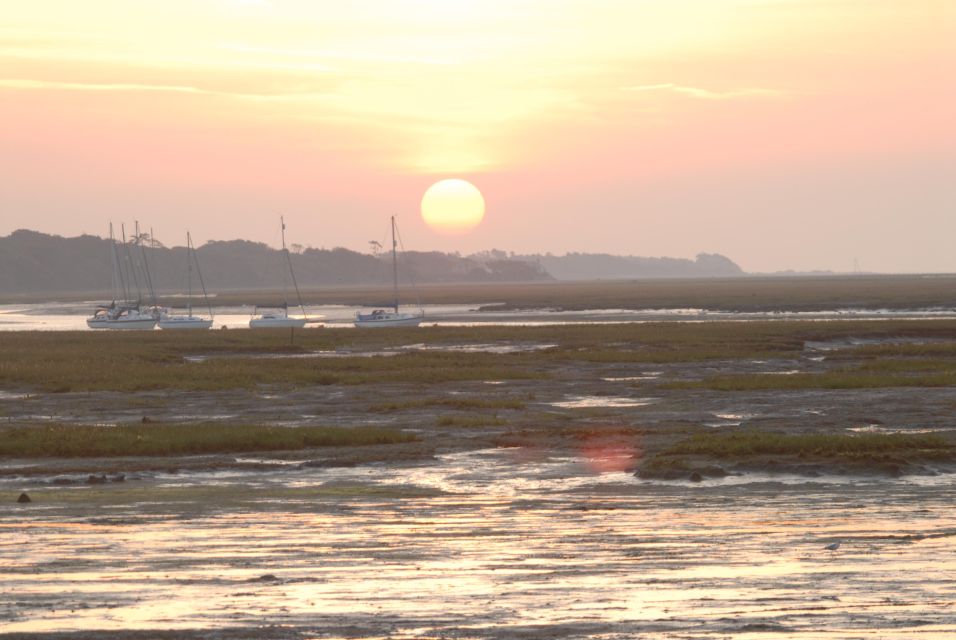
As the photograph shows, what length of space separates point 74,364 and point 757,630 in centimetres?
5259

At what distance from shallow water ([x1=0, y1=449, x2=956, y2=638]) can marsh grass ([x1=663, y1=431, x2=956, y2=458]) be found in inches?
115

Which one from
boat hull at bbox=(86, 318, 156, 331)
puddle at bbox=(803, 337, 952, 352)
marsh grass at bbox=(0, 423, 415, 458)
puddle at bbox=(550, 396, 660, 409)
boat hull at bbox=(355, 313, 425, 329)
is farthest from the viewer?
boat hull at bbox=(86, 318, 156, 331)

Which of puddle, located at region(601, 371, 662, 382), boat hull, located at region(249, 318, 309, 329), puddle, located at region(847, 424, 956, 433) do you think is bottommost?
puddle, located at region(847, 424, 956, 433)

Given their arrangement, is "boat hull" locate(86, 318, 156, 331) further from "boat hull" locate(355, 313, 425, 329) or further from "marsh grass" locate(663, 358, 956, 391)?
"marsh grass" locate(663, 358, 956, 391)

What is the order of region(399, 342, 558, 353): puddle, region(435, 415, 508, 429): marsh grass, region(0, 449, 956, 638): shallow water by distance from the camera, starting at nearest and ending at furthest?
region(0, 449, 956, 638): shallow water, region(435, 415, 508, 429): marsh grass, region(399, 342, 558, 353): puddle

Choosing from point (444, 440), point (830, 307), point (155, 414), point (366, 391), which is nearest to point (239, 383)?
point (366, 391)

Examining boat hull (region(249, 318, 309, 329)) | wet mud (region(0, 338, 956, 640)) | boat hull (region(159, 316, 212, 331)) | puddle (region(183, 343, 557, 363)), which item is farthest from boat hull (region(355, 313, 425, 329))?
wet mud (region(0, 338, 956, 640))

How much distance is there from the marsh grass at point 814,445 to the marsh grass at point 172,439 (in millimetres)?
8061

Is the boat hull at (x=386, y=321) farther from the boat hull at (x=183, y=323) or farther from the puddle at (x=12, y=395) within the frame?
the puddle at (x=12, y=395)

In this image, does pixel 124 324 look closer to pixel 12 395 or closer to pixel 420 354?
pixel 420 354

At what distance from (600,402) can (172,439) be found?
1633cm

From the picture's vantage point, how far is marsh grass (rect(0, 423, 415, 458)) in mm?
32250

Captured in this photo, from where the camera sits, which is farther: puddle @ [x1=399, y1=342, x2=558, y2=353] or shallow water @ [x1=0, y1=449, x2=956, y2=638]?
puddle @ [x1=399, y1=342, x2=558, y2=353]

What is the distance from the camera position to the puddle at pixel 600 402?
43.1 meters
